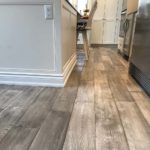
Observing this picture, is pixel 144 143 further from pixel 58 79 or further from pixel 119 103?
pixel 58 79

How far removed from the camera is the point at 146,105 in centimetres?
148

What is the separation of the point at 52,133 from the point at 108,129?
1.13 ft

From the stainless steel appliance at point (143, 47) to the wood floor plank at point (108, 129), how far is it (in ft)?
1.85

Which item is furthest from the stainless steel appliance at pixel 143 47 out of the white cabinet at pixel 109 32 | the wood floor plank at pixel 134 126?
the white cabinet at pixel 109 32

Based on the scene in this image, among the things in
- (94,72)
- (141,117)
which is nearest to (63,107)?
(141,117)

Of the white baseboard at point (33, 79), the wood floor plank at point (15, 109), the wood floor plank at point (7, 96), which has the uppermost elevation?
the white baseboard at point (33, 79)

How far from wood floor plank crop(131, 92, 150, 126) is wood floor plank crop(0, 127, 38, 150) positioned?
775mm

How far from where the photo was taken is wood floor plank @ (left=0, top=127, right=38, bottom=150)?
37.4 inches

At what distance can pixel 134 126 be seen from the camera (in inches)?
45.7

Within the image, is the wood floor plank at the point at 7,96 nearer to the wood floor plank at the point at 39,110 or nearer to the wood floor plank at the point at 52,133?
the wood floor plank at the point at 39,110

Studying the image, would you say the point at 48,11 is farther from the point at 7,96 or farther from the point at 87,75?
the point at 87,75

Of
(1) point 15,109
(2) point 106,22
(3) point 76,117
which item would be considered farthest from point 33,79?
(2) point 106,22

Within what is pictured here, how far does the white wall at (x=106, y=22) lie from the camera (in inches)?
221

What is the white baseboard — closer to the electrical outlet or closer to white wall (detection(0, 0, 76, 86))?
white wall (detection(0, 0, 76, 86))
